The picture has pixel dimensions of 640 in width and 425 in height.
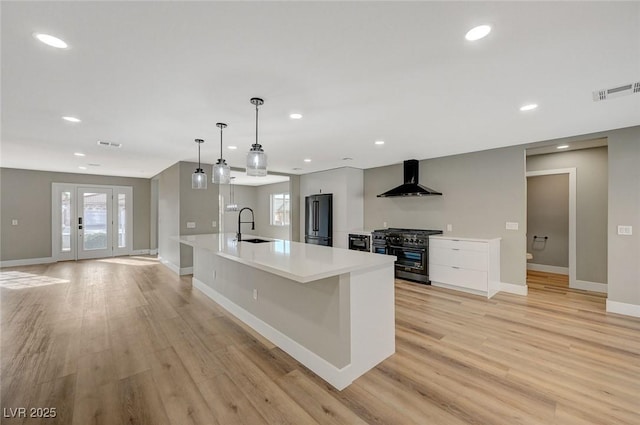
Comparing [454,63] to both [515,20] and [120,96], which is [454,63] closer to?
[515,20]

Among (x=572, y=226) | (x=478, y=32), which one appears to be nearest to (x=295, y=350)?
(x=478, y=32)

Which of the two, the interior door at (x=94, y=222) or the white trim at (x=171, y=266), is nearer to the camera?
the white trim at (x=171, y=266)

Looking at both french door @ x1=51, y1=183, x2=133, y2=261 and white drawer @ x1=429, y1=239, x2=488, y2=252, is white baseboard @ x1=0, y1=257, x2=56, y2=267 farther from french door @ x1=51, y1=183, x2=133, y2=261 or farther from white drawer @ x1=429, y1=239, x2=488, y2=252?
white drawer @ x1=429, y1=239, x2=488, y2=252

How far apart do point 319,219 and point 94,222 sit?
21.1 ft

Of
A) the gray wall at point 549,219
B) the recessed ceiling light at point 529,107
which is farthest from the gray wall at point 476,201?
the gray wall at point 549,219

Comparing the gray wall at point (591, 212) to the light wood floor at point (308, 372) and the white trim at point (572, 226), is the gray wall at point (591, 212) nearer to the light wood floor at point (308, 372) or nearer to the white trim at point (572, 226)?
the white trim at point (572, 226)

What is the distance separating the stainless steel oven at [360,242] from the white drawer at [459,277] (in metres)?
1.42

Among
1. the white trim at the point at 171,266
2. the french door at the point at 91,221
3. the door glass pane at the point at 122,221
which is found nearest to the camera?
the white trim at the point at 171,266

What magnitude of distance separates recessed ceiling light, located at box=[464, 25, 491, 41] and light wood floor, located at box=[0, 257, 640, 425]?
94.8 inches

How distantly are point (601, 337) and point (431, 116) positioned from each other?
2943 mm

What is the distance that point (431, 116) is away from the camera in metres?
3.10

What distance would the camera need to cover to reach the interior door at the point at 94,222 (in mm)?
7688

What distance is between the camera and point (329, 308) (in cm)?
225

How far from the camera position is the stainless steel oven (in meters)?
5.97
